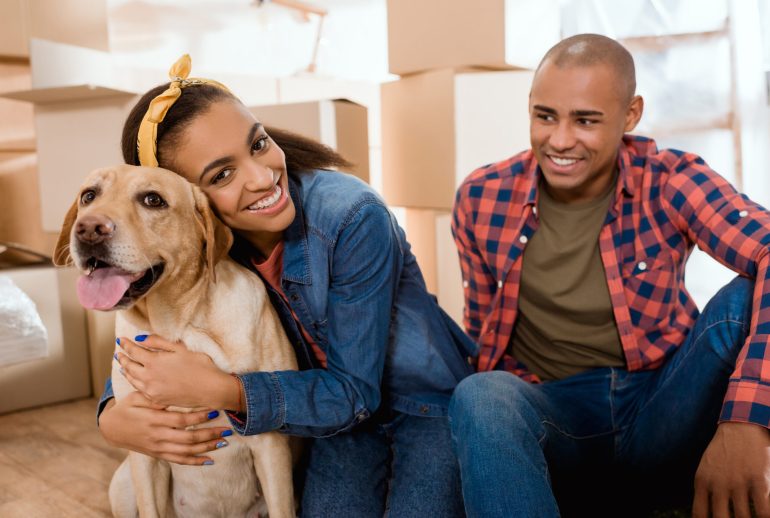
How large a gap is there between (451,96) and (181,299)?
1.26 metres

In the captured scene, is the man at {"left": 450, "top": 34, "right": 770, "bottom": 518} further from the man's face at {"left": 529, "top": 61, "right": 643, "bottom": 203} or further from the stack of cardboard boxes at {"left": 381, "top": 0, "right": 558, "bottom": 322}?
the stack of cardboard boxes at {"left": 381, "top": 0, "right": 558, "bottom": 322}

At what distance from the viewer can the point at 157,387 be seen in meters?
1.16

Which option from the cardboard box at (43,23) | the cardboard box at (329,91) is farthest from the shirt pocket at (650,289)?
the cardboard box at (43,23)

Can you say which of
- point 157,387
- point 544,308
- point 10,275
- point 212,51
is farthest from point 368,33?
point 157,387

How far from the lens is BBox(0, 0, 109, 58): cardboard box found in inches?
106

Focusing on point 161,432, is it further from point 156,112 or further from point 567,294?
point 567,294

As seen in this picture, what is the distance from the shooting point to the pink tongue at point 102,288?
41.8 inches

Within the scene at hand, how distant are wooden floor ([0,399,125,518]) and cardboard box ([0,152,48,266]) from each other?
84 centimetres

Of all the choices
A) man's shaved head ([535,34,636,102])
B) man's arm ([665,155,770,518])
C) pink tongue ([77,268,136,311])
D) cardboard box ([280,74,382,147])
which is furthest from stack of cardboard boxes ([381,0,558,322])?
pink tongue ([77,268,136,311])

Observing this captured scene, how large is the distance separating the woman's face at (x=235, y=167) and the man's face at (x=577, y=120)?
1.82ft

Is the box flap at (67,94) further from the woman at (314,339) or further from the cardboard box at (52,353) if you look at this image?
the woman at (314,339)

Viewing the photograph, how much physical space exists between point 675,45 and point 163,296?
7.39 ft

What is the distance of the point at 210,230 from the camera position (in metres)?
1.18

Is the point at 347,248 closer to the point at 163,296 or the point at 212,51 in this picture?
the point at 163,296
